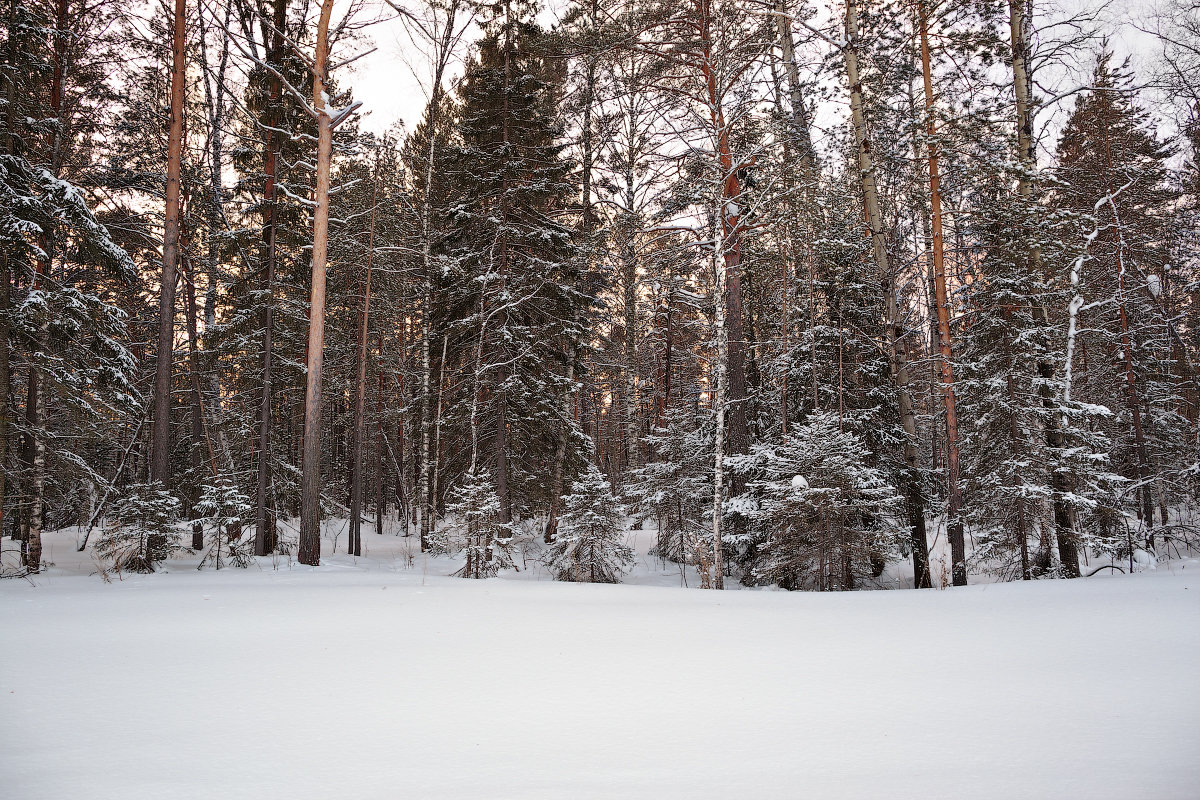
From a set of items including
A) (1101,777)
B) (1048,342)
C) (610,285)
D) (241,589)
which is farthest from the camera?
(610,285)

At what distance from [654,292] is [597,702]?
1514 centimetres

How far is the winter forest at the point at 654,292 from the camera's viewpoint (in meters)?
9.41

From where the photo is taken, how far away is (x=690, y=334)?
2100cm

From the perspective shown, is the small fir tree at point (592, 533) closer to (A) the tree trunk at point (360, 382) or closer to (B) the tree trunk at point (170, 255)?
(B) the tree trunk at point (170, 255)

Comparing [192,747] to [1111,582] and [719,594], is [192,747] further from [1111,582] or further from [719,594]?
[1111,582]

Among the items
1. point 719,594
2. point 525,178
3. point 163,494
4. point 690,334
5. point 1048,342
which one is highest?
point 525,178

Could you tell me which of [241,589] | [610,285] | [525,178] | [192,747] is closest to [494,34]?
[525,178]

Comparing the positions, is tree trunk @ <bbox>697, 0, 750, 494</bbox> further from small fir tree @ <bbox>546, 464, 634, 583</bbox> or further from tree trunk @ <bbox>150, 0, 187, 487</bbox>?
tree trunk @ <bbox>150, 0, 187, 487</bbox>

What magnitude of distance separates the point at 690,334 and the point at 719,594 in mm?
14301

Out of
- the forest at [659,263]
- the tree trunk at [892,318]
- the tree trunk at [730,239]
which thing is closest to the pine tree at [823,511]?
the forest at [659,263]

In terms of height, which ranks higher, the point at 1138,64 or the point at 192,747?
the point at 1138,64

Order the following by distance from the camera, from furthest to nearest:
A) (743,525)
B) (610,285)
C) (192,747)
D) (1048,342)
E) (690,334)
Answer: (690,334) → (610,285) → (743,525) → (1048,342) → (192,747)

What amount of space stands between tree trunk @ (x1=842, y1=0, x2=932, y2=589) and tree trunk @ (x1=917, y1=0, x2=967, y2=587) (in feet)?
2.01

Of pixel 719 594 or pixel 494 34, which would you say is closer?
pixel 719 594
